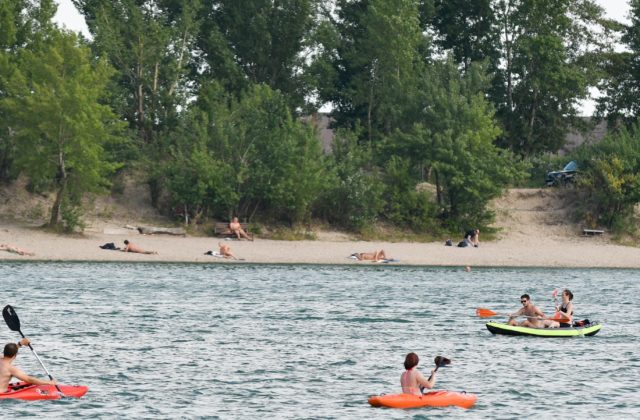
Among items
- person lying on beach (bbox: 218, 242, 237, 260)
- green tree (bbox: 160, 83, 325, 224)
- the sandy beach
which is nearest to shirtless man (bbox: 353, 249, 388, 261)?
the sandy beach

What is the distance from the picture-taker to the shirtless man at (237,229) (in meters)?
63.8

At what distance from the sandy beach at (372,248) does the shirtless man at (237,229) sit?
488 mm

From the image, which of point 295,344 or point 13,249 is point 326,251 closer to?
point 13,249

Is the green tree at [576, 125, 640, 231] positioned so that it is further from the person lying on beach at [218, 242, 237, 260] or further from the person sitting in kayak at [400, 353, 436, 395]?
the person sitting in kayak at [400, 353, 436, 395]

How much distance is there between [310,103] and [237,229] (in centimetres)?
1697

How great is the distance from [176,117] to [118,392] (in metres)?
44.5

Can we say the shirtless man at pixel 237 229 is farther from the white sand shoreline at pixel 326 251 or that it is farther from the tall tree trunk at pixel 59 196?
the tall tree trunk at pixel 59 196

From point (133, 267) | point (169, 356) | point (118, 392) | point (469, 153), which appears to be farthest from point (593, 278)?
point (118, 392)

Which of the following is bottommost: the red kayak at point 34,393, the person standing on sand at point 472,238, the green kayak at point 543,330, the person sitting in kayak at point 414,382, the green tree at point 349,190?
the red kayak at point 34,393

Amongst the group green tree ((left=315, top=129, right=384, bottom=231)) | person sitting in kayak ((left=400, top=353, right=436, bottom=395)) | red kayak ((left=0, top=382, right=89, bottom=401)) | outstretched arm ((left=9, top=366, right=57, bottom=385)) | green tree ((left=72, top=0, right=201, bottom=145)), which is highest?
green tree ((left=72, top=0, right=201, bottom=145))

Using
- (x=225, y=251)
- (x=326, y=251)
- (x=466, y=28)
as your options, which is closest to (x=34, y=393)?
(x=225, y=251)

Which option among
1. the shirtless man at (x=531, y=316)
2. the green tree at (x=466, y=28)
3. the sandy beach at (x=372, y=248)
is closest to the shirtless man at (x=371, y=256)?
the sandy beach at (x=372, y=248)

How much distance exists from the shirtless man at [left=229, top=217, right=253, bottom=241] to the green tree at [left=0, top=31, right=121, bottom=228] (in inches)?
242

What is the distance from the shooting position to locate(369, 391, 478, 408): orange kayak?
1015 inches
